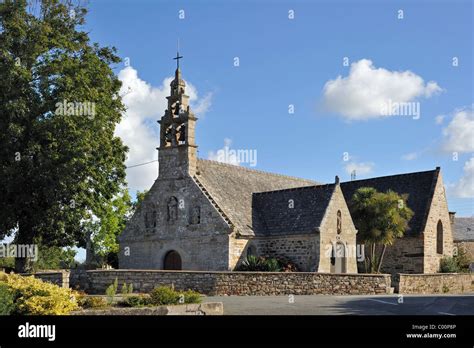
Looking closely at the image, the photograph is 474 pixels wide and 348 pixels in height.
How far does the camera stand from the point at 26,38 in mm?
36875

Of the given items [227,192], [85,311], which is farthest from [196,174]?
[85,311]

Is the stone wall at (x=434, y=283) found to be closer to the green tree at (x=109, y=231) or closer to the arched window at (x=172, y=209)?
the arched window at (x=172, y=209)

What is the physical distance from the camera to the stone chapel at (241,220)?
37.3 metres

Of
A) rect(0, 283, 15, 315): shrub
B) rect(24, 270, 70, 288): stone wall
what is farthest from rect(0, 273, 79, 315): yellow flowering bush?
rect(24, 270, 70, 288): stone wall

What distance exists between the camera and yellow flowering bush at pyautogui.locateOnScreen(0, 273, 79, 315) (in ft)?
58.5

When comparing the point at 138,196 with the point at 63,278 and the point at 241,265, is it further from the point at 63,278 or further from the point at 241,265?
the point at 63,278

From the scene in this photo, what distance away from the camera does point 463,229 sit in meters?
68.1

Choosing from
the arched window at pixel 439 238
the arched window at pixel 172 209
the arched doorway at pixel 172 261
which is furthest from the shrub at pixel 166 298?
the arched window at pixel 439 238

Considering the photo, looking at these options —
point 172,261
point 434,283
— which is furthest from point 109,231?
point 434,283

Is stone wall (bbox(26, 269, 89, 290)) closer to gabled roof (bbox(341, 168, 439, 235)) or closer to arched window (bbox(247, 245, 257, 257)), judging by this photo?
arched window (bbox(247, 245, 257, 257))

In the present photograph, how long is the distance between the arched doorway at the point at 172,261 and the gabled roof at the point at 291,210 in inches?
210

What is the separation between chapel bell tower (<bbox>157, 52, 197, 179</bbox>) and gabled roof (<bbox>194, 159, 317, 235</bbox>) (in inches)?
44.1

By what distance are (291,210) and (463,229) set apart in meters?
35.5
